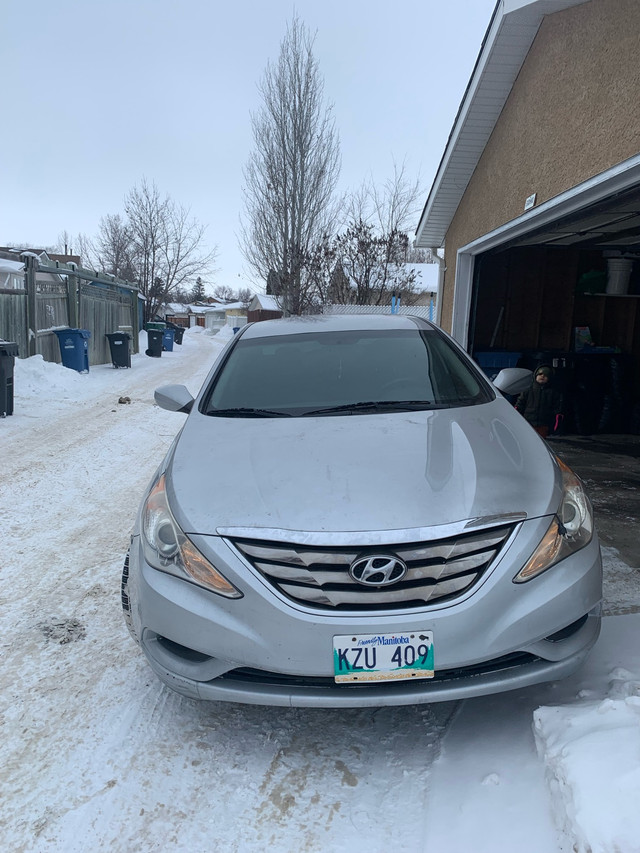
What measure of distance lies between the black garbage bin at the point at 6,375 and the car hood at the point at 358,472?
6.31m

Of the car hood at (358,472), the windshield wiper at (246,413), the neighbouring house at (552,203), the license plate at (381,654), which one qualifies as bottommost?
the license plate at (381,654)

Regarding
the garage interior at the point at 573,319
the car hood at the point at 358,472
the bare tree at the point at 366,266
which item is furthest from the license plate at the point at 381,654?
the bare tree at the point at 366,266

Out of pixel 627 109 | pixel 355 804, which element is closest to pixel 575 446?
pixel 627 109

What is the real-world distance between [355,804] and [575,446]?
6.44 m

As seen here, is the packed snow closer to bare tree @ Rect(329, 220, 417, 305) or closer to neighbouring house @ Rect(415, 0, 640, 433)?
neighbouring house @ Rect(415, 0, 640, 433)

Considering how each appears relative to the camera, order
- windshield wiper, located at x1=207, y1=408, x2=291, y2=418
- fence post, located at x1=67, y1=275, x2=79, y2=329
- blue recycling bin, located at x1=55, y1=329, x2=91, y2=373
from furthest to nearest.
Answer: fence post, located at x1=67, y1=275, x2=79, y2=329
blue recycling bin, located at x1=55, y1=329, x2=91, y2=373
windshield wiper, located at x1=207, y1=408, x2=291, y2=418

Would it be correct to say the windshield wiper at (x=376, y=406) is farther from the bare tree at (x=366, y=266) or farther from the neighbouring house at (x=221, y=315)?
the neighbouring house at (x=221, y=315)

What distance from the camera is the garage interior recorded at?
27.4 feet

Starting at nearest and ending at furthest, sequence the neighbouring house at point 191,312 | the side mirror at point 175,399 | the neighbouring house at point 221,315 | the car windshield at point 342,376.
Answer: the car windshield at point 342,376 → the side mirror at point 175,399 → the neighbouring house at point 191,312 → the neighbouring house at point 221,315

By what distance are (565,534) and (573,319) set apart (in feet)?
26.2

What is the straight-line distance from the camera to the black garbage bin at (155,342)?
21.1 metres

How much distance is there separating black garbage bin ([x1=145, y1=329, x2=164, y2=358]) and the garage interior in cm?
1439

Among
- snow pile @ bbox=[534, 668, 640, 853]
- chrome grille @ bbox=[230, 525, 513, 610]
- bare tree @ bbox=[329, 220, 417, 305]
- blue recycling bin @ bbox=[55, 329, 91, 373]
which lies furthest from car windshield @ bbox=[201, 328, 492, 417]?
bare tree @ bbox=[329, 220, 417, 305]

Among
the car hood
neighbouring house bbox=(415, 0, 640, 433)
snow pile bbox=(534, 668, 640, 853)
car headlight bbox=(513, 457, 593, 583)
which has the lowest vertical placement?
snow pile bbox=(534, 668, 640, 853)
